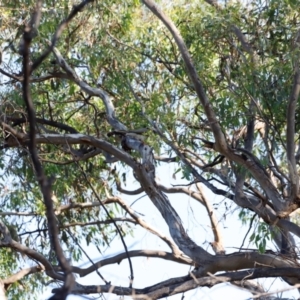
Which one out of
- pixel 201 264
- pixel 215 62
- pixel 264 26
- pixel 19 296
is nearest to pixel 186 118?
pixel 215 62

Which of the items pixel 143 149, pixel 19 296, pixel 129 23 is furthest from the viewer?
pixel 19 296

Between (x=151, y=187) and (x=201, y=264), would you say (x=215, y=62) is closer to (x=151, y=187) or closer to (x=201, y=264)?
(x=151, y=187)

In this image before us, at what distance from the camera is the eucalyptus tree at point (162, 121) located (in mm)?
6410

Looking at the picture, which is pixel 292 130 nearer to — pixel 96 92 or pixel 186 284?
pixel 186 284

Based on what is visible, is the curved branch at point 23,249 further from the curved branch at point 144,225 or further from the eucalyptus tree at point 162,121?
the curved branch at point 144,225

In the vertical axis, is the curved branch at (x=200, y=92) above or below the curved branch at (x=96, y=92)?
below

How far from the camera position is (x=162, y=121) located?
733 centimetres

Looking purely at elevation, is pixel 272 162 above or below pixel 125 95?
below

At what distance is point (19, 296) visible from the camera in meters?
9.82

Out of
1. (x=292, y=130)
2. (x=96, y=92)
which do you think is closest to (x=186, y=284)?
(x=292, y=130)

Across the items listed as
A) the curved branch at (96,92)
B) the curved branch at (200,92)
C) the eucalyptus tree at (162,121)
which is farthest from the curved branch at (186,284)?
the curved branch at (96,92)

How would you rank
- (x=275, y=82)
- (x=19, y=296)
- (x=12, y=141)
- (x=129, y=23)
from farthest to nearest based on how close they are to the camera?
1. (x=19, y=296)
2. (x=129, y=23)
3. (x=12, y=141)
4. (x=275, y=82)

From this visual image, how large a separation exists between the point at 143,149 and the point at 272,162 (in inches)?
50.0

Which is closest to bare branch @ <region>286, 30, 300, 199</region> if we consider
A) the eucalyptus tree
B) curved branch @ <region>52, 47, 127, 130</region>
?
the eucalyptus tree
